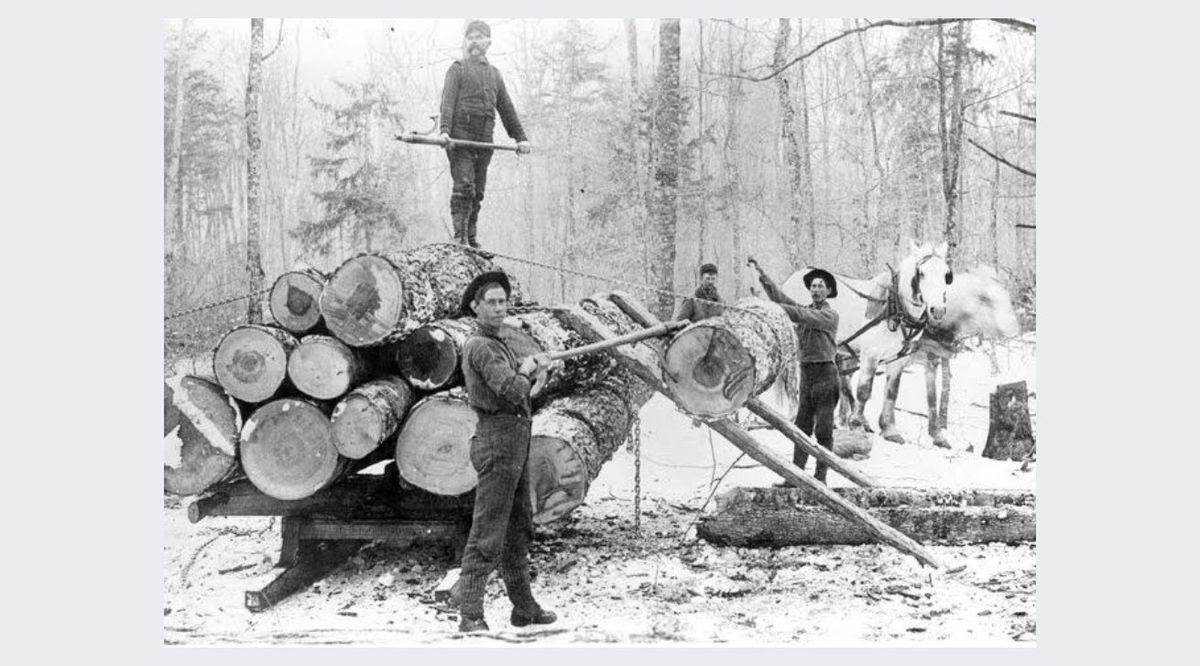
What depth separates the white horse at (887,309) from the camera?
6.21m

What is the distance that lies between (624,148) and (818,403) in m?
2.06

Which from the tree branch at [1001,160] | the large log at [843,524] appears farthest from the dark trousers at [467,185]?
the tree branch at [1001,160]

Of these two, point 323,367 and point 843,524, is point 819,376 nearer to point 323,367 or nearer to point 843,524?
point 843,524

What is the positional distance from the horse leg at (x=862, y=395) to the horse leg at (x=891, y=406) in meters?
0.11

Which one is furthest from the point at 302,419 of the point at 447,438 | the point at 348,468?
the point at 447,438

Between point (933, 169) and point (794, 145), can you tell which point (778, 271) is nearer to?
point (794, 145)

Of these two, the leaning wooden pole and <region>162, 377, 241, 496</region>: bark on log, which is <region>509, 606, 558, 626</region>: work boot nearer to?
the leaning wooden pole

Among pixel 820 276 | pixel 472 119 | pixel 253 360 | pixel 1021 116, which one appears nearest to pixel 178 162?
pixel 253 360

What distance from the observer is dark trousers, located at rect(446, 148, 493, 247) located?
618 cm

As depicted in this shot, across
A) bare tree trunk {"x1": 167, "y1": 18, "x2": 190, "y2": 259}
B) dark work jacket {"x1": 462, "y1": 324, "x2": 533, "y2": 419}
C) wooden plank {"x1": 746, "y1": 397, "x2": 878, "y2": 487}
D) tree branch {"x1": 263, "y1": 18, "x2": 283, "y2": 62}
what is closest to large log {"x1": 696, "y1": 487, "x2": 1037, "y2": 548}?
wooden plank {"x1": 746, "y1": 397, "x2": 878, "y2": 487}

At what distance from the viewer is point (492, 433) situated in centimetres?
482

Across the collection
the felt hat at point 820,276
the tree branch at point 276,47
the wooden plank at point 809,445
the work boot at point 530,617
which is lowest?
the work boot at point 530,617

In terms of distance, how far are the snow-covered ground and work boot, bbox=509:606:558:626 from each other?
6 cm

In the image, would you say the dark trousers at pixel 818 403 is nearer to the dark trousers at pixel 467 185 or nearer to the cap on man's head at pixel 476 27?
the dark trousers at pixel 467 185
